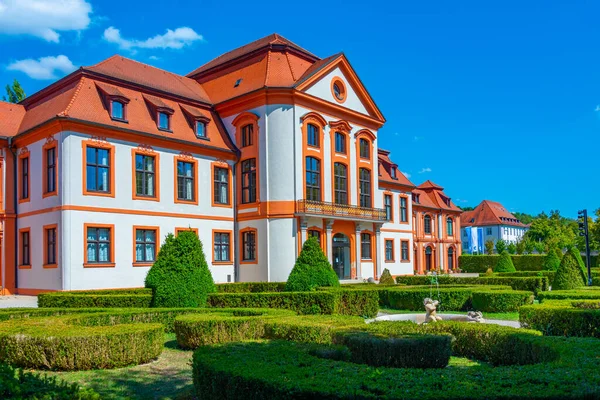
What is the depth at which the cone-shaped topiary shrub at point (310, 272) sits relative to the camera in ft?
59.9

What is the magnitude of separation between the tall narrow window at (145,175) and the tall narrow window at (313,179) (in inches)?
333

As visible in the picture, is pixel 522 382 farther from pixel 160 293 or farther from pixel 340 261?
pixel 340 261

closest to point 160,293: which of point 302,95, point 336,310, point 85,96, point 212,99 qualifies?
point 336,310

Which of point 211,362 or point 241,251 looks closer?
point 211,362

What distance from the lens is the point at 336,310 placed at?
17016 millimetres

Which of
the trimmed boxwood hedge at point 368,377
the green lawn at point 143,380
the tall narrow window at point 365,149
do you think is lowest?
the green lawn at point 143,380

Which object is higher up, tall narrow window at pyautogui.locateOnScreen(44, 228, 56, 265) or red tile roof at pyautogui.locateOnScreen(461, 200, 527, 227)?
red tile roof at pyautogui.locateOnScreen(461, 200, 527, 227)

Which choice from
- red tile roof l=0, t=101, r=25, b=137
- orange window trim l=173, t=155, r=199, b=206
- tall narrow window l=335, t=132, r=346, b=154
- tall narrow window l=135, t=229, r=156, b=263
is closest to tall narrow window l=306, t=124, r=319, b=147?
tall narrow window l=335, t=132, r=346, b=154

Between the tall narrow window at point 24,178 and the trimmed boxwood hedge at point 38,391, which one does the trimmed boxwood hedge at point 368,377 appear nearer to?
the trimmed boxwood hedge at point 38,391

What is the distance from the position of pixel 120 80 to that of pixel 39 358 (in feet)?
66.4

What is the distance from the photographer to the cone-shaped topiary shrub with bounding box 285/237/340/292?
18266 mm

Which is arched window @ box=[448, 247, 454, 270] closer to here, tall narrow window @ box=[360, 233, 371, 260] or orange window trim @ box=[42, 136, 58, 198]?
tall narrow window @ box=[360, 233, 371, 260]

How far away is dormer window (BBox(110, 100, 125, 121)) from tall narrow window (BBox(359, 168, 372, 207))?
49.4 feet

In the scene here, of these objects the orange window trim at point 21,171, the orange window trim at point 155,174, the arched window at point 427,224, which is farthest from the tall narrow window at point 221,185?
the arched window at point 427,224
